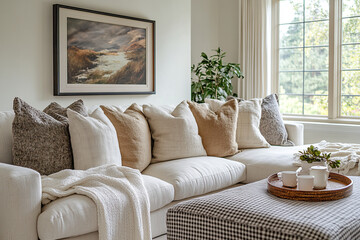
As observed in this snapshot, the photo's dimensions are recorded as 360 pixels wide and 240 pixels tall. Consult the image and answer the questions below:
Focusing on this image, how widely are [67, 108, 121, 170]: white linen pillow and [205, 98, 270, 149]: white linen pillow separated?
1.41 metres

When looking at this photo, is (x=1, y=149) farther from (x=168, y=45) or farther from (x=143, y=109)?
(x=168, y=45)

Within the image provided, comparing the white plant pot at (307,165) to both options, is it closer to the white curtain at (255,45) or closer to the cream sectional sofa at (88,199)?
the cream sectional sofa at (88,199)

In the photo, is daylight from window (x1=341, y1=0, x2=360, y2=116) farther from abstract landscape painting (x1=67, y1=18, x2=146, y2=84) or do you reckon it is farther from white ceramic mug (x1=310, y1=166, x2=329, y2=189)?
white ceramic mug (x1=310, y1=166, x2=329, y2=189)

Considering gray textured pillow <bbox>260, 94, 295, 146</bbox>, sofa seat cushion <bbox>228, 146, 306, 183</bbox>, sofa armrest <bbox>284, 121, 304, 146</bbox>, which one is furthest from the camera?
sofa armrest <bbox>284, 121, 304, 146</bbox>

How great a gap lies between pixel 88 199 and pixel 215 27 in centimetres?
447

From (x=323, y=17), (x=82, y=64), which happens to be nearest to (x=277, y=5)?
(x=323, y=17)

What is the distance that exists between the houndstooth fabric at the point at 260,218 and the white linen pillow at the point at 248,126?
1627mm

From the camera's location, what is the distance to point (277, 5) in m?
5.75

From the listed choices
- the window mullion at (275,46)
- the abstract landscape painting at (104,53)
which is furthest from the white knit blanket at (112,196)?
the window mullion at (275,46)

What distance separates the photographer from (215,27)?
614 cm

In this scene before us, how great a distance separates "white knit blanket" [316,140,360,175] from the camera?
9.82 ft

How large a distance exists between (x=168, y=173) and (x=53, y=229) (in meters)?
1.05

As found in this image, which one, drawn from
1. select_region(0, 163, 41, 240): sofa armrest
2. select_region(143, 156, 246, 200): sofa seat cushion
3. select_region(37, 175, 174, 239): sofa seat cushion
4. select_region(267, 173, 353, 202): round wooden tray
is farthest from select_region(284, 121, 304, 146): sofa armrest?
select_region(0, 163, 41, 240): sofa armrest

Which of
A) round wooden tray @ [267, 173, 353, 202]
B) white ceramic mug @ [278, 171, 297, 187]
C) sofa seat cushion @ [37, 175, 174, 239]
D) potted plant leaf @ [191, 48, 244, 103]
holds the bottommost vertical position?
sofa seat cushion @ [37, 175, 174, 239]
